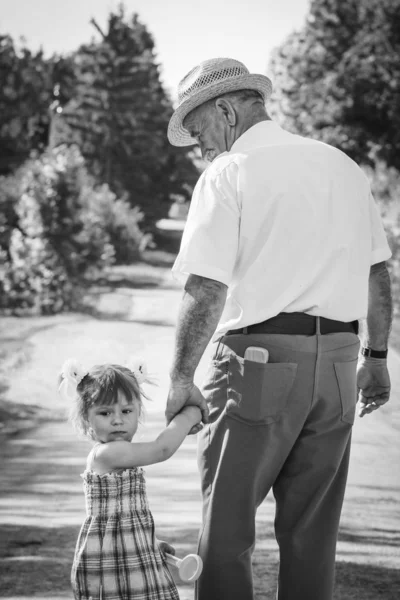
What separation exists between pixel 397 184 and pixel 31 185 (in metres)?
12.4

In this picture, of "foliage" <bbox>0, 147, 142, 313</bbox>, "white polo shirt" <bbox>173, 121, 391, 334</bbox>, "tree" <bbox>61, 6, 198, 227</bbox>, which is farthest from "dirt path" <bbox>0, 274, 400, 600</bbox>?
"tree" <bbox>61, 6, 198, 227</bbox>

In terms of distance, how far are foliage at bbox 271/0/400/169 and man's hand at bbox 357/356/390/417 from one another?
24149mm

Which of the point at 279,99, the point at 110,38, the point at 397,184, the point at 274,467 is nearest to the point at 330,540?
the point at 274,467

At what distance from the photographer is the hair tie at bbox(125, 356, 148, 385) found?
3045 mm

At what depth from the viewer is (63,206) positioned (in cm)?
1375

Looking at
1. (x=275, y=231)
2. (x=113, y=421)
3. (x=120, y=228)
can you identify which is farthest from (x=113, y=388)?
(x=120, y=228)

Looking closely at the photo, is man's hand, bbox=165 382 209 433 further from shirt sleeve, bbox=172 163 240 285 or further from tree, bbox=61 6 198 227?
tree, bbox=61 6 198 227

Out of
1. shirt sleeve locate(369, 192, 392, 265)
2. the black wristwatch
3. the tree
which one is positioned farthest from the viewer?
the tree

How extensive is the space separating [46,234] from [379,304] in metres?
11.0

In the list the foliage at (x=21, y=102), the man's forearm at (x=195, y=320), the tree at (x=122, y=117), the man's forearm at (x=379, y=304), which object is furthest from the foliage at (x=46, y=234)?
the man's forearm at (x=195, y=320)

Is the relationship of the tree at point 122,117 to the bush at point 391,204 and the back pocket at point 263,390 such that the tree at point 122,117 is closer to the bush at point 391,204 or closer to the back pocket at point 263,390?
the bush at point 391,204

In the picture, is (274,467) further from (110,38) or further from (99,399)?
(110,38)

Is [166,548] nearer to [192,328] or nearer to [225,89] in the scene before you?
[192,328]

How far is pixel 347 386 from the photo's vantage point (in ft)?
9.93
